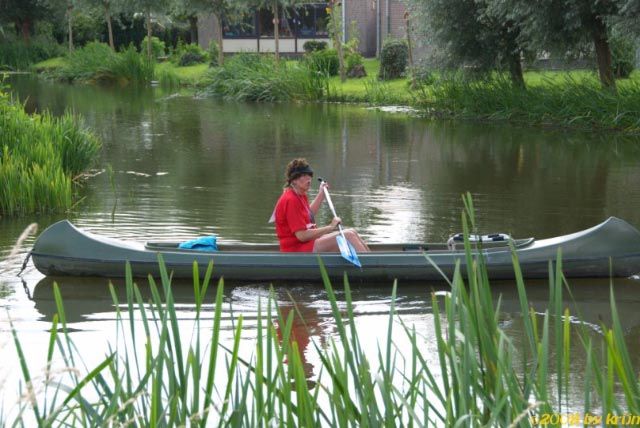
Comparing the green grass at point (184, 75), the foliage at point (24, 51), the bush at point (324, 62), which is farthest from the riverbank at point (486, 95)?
the foliage at point (24, 51)

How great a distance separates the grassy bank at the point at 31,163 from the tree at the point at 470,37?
1304 centimetres

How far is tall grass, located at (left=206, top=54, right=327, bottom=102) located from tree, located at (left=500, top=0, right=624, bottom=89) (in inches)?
382

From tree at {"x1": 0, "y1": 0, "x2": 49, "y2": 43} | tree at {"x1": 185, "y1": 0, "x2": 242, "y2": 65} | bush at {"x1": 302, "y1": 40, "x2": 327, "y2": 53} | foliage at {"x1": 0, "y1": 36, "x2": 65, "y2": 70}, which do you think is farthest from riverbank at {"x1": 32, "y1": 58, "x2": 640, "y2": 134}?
tree at {"x1": 0, "y1": 0, "x2": 49, "y2": 43}

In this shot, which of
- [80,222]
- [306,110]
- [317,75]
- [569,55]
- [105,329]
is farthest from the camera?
[317,75]

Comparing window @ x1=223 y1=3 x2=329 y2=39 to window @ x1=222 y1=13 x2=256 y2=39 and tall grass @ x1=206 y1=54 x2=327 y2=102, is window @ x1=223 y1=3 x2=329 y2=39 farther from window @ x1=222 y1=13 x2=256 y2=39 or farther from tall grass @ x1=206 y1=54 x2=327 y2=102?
tall grass @ x1=206 y1=54 x2=327 y2=102

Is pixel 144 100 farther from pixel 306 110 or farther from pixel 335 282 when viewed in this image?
pixel 335 282

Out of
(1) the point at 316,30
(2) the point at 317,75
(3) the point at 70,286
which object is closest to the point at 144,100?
(2) the point at 317,75

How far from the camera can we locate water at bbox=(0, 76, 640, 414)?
941 cm

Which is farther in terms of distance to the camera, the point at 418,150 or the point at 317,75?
the point at 317,75

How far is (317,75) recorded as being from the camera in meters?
32.6

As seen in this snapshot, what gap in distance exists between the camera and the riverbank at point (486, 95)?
74.2ft

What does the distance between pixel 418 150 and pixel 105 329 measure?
1279 cm

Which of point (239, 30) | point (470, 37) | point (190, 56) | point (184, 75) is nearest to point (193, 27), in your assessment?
point (239, 30)

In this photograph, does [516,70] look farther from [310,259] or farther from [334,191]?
[310,259]
